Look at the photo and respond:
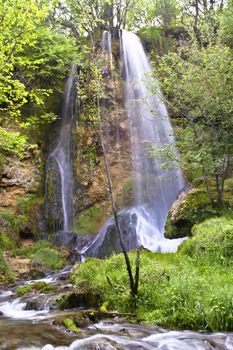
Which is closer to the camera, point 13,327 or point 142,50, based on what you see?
point 13,327

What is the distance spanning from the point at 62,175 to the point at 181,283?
510 inches

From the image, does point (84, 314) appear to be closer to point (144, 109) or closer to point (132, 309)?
point (132, 309)

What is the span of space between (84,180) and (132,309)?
41.2 feet

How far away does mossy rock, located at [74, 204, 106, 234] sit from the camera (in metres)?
17.6

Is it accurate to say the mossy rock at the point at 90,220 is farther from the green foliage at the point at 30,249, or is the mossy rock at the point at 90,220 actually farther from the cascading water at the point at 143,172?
the green foliage at the point at 30,249

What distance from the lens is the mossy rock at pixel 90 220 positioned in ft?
57.8

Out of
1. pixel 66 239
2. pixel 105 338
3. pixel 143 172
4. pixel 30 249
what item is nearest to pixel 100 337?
pixel 105 338

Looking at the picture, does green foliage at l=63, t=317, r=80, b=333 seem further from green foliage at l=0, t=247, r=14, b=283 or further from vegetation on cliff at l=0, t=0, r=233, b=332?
green foliage at l=0, t=247, r=14, b=283

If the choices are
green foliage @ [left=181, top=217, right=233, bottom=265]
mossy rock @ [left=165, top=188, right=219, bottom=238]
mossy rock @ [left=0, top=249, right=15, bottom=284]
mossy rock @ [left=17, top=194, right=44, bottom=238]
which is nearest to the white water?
mossy rock @ [left=0, top=249, right=15, bottom=284]

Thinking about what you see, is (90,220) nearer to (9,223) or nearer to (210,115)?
(9,223)

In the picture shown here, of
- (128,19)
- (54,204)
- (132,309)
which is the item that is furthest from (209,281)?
(128,19)

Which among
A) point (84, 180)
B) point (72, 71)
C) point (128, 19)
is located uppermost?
point (128, 19)

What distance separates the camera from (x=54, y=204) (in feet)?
59.3

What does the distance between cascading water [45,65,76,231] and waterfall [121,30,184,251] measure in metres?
3.32
